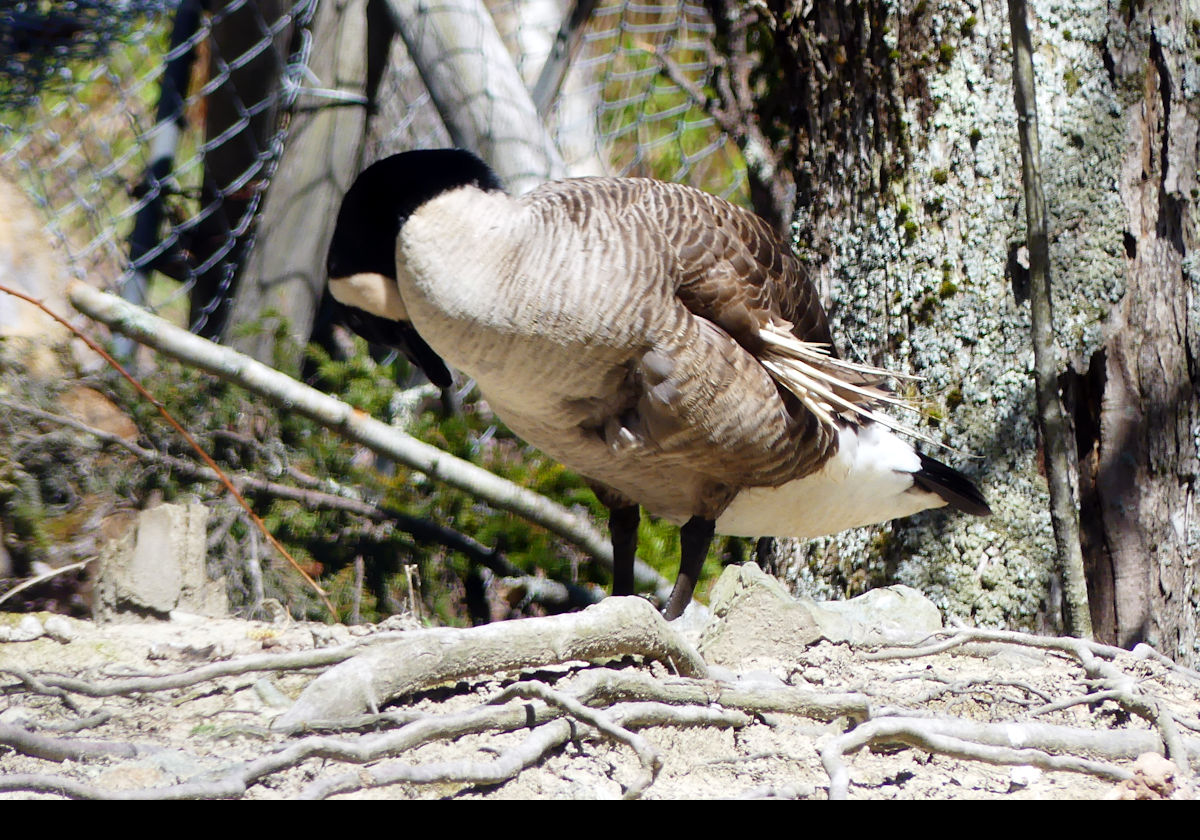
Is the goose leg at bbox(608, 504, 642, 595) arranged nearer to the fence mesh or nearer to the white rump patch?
the white rump patch

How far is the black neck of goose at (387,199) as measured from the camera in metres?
2.67

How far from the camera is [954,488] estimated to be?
3027 mm

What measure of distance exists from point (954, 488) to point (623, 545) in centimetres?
106

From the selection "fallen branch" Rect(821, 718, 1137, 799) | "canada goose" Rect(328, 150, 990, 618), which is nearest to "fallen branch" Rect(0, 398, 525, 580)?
"canada goose" Rect(328, 150, 990, 618)

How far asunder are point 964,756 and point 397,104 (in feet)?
12.6

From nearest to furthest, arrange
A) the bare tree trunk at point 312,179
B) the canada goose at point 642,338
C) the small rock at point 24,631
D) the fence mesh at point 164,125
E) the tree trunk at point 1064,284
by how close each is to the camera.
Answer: the small rock at point 24,631 → the canada goose at point 642,338 → the tree trunk at point 1064,284 → the fence mesh at point 164,125 → the bare tree trunk at point 312,179

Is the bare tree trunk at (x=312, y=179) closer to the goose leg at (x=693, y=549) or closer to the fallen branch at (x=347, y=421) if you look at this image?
the fallen branch at (x=347, y=421)

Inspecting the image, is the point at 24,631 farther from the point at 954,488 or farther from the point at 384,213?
the point at 954,488

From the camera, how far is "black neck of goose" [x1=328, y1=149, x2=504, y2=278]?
267cm

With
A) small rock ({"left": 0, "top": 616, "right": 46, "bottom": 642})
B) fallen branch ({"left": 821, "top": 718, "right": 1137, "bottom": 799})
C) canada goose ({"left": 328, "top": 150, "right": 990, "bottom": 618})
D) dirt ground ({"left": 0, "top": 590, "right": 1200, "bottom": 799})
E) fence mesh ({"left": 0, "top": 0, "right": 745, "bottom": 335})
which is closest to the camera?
dirt ground ({"left": 0, "top": 590, "right": 1200, "bottom": 799})

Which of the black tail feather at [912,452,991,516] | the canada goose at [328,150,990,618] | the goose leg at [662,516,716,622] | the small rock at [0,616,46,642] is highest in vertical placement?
the canada goose at [328,150,990,618]

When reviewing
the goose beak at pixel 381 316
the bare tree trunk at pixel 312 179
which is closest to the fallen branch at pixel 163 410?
the goose beak at pixel 381 316

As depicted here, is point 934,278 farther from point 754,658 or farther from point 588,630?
point 588,630

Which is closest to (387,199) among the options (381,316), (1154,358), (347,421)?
(381,316)
